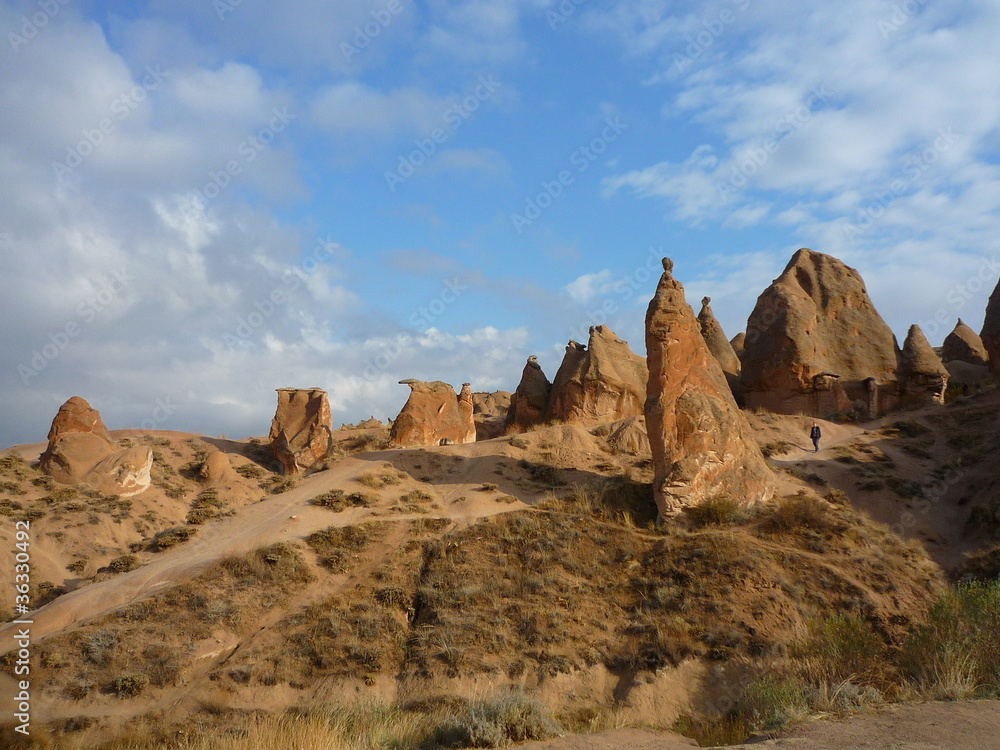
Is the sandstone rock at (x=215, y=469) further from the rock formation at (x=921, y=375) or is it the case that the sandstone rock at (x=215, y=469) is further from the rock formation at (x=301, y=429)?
the rock formation at (x=921, y=375)

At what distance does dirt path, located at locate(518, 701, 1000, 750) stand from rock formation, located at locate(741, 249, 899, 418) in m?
22.9

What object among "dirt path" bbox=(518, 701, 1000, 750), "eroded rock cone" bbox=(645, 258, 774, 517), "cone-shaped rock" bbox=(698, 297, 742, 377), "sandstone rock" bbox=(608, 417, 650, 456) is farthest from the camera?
"cone-shaped rock" bbox=(698, 297, 742, 377)

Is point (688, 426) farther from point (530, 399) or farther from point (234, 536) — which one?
point (530, 399)

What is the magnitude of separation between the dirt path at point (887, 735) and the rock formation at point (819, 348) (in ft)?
75.2

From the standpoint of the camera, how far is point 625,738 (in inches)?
340

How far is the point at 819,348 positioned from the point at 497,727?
88.5 ft

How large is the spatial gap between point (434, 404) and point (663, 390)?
12.8 m

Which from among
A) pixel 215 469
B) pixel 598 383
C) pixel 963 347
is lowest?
pixel 215 469

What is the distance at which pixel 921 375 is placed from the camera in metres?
29.7

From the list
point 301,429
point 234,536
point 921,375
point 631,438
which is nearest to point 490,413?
point 301,429

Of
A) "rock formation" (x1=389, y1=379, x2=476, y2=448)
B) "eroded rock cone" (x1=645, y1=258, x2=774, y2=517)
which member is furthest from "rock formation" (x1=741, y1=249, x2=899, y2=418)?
"rock formation" (x1=389, y1=379, x2=476, y2=448)

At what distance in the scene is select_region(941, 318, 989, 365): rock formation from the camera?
35.6 m

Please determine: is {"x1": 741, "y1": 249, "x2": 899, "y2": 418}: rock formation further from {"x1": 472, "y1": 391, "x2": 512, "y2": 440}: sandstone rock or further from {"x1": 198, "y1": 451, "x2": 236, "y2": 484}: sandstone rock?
{"x1": 198, "y1": 451, "x2": 236, "y2": 484}: sandstone rock

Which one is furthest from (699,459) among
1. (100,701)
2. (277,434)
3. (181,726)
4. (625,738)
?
(277,434)
